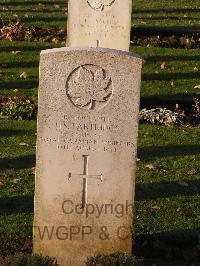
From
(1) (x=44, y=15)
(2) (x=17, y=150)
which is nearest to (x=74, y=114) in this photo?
(2) (x=17, y=150)

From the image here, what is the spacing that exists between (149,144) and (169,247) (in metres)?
3.36

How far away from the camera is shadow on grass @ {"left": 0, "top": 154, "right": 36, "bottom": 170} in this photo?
33.1 feet

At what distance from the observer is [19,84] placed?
14.6 metres

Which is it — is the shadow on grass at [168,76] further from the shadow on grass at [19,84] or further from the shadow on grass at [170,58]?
the shadow on grass at [19,84]

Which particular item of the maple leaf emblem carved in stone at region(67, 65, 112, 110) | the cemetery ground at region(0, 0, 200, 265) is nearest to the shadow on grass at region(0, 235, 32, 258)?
the cemetery ground at region(0, 0, 200, 265)

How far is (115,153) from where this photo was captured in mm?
7320

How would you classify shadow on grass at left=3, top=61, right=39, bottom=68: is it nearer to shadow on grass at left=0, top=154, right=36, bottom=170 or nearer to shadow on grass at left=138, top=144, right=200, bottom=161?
shadow on grass at left=138, top=144, right=200, bottom=161

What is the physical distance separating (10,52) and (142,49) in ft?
9.89

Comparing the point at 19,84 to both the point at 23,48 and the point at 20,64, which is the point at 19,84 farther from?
the point at 23,48

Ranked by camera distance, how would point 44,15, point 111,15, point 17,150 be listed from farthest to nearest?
point 44,15
point 111,15
point 17,150

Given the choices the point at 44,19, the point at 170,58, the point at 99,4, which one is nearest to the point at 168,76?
the point at 170,58

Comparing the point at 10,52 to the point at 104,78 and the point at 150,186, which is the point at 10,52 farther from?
the point at 104,78

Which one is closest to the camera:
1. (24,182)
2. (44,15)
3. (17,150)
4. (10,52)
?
(24,182)

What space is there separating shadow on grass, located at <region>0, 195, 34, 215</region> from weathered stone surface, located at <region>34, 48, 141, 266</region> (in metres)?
1.28
